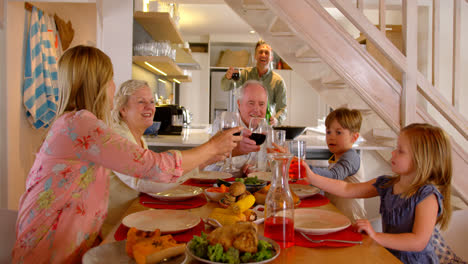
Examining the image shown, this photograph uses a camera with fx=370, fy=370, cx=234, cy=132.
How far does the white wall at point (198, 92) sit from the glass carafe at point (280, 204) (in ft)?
21.0

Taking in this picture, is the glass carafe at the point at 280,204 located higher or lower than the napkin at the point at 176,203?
higher

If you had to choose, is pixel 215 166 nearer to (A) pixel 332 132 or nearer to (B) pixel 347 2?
(A) pixel 332 132

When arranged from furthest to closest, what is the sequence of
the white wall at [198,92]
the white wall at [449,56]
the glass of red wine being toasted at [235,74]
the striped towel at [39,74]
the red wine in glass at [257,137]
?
the white wall at [198,92]
the white wall at [449,56]
the glass of red wine being toasted at [235,74]
the striped towel at [39,74]
the red wine in glass at [257,137]

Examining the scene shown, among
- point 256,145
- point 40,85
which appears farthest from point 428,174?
point 40,85

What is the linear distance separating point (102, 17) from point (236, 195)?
2.73 m

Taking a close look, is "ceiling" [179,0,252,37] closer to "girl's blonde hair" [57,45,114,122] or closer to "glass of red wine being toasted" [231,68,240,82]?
"glass of red wine being toasted" [231,68,240,82]

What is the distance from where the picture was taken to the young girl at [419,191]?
47.8 inches

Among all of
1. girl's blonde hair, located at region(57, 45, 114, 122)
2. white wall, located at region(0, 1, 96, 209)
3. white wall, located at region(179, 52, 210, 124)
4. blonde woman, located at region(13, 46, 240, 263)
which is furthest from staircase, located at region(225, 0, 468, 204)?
white wall, located at region(179, 52, 210, 124)

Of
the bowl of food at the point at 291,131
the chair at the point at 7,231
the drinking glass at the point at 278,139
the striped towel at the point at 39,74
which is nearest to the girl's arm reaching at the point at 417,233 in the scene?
the drinking glass at the point at 278,139

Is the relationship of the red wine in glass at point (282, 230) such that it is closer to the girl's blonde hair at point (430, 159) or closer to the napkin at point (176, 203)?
the napkin at point (176, 203)

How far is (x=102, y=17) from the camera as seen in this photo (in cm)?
336

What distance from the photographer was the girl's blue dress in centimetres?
125

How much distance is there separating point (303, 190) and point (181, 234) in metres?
0.71

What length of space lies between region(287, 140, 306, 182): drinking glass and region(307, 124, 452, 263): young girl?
0.33m
